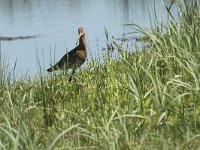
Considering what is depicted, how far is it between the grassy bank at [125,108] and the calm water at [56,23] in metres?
6.79

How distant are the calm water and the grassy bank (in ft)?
22.3

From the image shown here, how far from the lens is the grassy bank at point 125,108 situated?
3918 millimetres

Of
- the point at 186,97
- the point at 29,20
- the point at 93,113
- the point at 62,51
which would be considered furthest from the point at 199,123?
the point at 29,20

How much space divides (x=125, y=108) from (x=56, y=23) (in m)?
18.4

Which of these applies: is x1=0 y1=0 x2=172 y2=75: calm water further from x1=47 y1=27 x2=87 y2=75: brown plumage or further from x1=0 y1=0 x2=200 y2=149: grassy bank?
x1=0 y1=0 x2=200 y2=149: grassy bank

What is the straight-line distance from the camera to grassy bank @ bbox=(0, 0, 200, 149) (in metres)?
3.92

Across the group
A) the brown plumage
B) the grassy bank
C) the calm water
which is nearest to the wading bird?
the brown plumage

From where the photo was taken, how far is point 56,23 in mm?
23234

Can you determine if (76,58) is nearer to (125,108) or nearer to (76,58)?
(76,58)

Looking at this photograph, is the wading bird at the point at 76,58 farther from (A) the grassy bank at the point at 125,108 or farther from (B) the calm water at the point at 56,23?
(B) the calm water at the point at 56,23

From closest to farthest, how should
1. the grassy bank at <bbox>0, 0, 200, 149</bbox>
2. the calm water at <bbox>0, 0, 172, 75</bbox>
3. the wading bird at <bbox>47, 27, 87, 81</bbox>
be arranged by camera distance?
the grassy bank at <bbox>0, 0, 200, 149</bbox>
the wading bird at <bbox>47, 27, 87, 81</bbox>
the calm water at <bbox>0, 0, 172, 75</bbox>

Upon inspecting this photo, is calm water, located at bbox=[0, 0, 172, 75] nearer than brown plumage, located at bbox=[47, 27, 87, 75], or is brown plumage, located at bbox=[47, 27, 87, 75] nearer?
brown plumage, located at bbox=[47, 27, 87, 75]

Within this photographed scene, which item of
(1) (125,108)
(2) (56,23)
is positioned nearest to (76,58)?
(1) (125,108)

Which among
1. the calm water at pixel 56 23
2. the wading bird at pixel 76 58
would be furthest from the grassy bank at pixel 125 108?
the calm water at pixel 56 23
